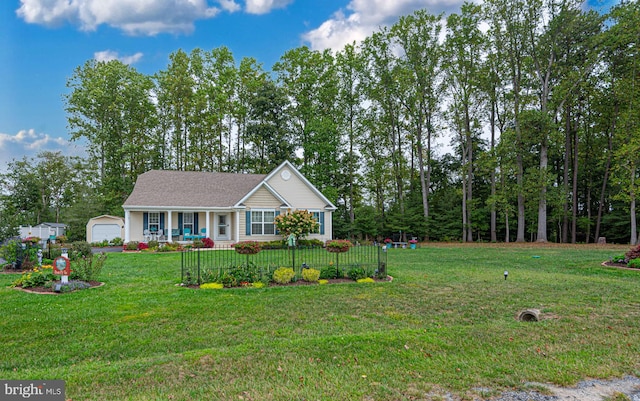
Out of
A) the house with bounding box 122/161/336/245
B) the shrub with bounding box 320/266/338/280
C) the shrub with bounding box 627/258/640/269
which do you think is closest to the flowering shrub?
the house with bounding box 122/161/336/245

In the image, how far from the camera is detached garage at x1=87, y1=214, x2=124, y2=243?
73.9 ft

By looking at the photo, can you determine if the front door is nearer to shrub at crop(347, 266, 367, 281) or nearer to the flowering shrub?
the flowering shrub

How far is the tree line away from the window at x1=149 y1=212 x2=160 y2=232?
764cm

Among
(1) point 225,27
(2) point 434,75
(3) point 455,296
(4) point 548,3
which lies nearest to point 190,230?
(1) point 225,27

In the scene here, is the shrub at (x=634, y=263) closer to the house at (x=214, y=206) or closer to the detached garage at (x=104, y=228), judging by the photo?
the house at (x=214, y=206)

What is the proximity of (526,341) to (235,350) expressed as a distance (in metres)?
3.78

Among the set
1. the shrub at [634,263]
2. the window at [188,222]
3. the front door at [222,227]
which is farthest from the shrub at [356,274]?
the window at [188,222]

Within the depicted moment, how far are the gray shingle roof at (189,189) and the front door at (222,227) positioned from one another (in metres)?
1.18

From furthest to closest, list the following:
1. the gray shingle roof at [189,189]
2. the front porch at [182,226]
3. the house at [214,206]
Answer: the gray shingle roof at [189,189]
the house at [214,206]
the front porch at [182,226]

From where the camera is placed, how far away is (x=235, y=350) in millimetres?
4297

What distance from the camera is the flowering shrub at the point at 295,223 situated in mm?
19844

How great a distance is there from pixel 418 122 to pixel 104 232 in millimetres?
23987

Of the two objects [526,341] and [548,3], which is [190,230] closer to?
[526,341]

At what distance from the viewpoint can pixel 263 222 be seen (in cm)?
2123
